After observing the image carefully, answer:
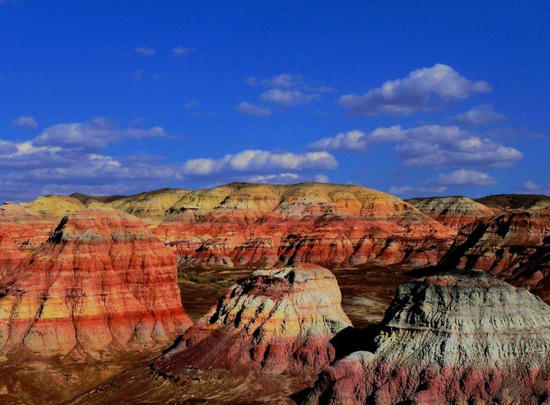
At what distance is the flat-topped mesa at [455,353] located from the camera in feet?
103

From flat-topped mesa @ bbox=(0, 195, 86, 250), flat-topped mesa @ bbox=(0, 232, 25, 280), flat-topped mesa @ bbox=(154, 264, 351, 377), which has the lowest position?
flat-topped mesa @ bbox=(154, 264, 351, 377)

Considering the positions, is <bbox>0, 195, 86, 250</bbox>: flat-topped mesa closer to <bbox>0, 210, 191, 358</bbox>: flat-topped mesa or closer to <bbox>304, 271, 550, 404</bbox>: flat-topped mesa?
<bbox>0, 210, 191, 358</bbox>: flat-topped mesa

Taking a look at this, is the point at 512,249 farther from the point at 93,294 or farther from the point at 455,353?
the point at 455,353

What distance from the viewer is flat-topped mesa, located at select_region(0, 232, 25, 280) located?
72.0 m

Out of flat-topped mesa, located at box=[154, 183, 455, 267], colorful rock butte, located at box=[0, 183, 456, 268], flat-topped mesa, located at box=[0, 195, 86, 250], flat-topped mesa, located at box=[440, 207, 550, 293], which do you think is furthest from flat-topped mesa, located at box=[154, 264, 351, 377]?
flat-topped mesa, located at box=[154, 183, 455, 267]

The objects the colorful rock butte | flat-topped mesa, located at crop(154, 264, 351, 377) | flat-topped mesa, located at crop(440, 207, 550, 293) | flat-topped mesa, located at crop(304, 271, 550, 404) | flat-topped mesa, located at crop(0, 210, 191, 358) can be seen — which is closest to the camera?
flat-topped mesa, located at crop(304, 271, 550, 404)

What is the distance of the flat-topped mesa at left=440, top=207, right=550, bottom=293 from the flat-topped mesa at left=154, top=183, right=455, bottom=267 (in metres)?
25.1

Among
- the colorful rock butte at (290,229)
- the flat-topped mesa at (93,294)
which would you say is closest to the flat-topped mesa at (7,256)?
the flat-topped mesa at (93,294)

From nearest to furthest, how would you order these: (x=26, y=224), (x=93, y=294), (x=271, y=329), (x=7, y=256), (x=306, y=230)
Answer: (x=271, y=329), (x=93, y=294), (x=7, y=256), (x=26, y=224), (x=306, y=230)

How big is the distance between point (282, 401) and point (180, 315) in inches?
874

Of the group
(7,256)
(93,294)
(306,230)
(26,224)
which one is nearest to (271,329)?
(93,294)

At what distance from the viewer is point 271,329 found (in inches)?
1615

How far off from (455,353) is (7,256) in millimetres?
57246

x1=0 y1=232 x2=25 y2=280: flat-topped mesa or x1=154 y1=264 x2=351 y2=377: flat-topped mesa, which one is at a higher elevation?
x1=0 y1=232 x2=25 y2=280: flat-topped mesa
